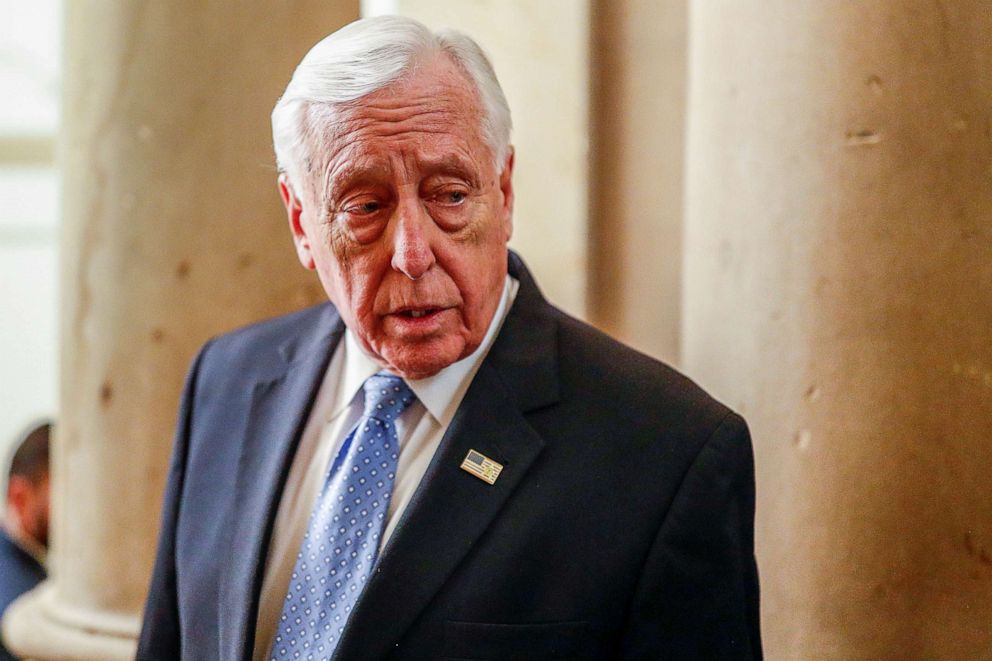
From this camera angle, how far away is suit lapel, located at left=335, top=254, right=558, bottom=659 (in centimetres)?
173

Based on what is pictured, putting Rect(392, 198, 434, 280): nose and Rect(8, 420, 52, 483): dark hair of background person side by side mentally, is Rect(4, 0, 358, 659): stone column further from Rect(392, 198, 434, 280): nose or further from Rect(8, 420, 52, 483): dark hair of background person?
Rect(8, 420, 52, 483): dark hair of background person

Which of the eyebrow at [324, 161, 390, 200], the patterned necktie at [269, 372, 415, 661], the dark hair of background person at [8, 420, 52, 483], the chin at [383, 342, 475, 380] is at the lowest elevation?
the dark hair of background person at [8, 420, 52, 483]

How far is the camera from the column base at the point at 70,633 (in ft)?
8.57

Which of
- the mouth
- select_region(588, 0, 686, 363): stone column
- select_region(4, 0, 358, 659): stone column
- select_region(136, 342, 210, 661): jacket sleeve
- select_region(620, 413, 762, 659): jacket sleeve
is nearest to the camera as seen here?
select_region(620, 413, 762, 659): jacket sleeve

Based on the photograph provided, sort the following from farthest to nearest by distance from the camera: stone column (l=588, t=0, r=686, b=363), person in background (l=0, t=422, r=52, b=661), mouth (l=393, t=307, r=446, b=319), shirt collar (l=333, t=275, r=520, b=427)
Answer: person in background (l=0, t=422, r=52, b=661), stone column (l=588, t=0, r=686, b=363), shirt collar (l=333, t=275, r=520, b=427), mouth (l=393, t=307, r=446, b=319)

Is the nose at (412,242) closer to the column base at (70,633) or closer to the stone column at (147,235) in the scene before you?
the stone column at (147,235)

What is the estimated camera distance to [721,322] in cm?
215

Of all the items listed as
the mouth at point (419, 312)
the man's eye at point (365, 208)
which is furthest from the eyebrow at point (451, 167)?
the mouth at point (419, 312)

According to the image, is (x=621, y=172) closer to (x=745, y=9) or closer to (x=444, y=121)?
(x=745, y=9)

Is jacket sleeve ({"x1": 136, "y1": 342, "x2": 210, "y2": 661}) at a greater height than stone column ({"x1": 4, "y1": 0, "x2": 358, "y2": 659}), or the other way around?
stone column ({"x1": 4, "y1": 0, "x2": 358, "y2": 659})

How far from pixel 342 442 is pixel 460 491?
0.28 meters

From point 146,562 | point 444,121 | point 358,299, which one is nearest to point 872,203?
point 444,121

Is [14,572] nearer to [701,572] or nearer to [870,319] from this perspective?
[701,572]

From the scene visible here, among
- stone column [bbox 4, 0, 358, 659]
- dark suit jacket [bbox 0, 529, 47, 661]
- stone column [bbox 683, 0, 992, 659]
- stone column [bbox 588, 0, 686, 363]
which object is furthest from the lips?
dark suit jacket [bbox 0, 529, 47, 661]
